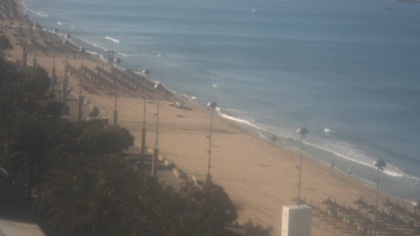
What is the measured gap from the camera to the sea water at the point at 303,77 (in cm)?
2930

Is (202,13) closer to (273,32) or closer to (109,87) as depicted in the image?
(273,32)

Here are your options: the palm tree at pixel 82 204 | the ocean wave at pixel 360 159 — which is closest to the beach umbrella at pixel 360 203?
the ocean wave at pixel 360 159

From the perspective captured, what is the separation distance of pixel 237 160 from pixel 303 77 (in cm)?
2645

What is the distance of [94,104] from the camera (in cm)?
3136

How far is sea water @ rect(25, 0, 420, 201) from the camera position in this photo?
2930 cm

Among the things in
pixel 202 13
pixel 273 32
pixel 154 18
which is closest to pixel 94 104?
pixel 273 32

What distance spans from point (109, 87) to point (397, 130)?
1346cm

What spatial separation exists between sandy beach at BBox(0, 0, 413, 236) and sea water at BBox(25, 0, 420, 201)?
124 centimetres

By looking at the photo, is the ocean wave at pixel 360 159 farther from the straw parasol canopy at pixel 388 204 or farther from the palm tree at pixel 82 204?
the palm tree at pixel 82 204

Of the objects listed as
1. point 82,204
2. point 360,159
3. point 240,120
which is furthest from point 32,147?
point 240,120

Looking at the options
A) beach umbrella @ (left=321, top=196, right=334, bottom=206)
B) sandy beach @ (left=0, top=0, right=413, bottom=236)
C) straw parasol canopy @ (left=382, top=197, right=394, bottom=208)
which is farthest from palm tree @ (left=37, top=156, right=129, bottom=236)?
straw parasol canopy @ (left=382, top=197, right=394, bottom=208)

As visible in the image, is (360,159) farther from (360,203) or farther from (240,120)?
(360,203)

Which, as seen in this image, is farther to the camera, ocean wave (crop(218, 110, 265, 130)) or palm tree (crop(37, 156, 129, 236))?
ocean wave (crop(218, 110, 265, 130))

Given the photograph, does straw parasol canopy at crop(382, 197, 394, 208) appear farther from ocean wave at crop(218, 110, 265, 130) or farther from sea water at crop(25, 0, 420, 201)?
ocean wave at crop(218, 110, 265, 130)
